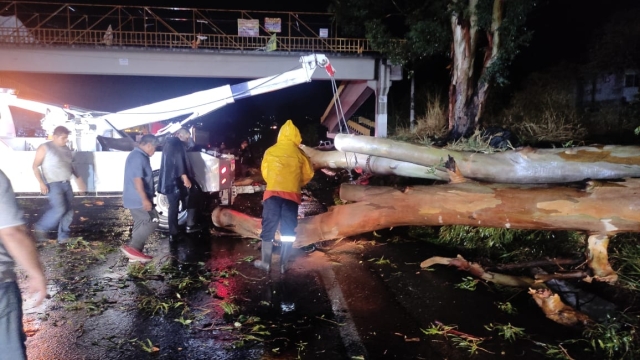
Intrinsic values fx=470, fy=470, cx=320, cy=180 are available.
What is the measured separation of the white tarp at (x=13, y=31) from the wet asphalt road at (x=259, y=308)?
36.4 feet

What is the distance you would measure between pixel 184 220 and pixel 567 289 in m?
5.68

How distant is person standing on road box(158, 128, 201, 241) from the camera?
22.8ft

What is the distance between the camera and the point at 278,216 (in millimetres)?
5547

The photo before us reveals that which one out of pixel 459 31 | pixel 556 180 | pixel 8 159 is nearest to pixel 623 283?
pixel 556 180

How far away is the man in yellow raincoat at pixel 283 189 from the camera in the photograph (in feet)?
18.0

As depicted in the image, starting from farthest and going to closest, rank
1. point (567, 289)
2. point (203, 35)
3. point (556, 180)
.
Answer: point (203, 35), point (556, 180), point (567, 289)

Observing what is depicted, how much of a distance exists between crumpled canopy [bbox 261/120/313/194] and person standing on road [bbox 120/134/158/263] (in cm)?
155

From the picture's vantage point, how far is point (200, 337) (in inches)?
154

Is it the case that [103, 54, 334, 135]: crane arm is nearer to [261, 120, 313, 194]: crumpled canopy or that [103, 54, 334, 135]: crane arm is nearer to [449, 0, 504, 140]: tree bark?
[261, 120, 313, 194]: crumpled canopy

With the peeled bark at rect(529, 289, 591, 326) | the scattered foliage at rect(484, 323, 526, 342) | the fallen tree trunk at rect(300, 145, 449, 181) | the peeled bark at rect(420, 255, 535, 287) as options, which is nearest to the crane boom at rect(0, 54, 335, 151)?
the fallen tree trunk at rect(300, 145, 449, 181)

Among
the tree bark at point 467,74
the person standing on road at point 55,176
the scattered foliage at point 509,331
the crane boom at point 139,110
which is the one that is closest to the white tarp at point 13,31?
the crane boom at point 139,110

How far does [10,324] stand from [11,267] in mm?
310

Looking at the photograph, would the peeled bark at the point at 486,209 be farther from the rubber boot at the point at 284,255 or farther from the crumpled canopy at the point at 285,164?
the crumpled canopy at the point at 285,164

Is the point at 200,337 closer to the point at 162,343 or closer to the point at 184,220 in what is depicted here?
the point at 162,343
